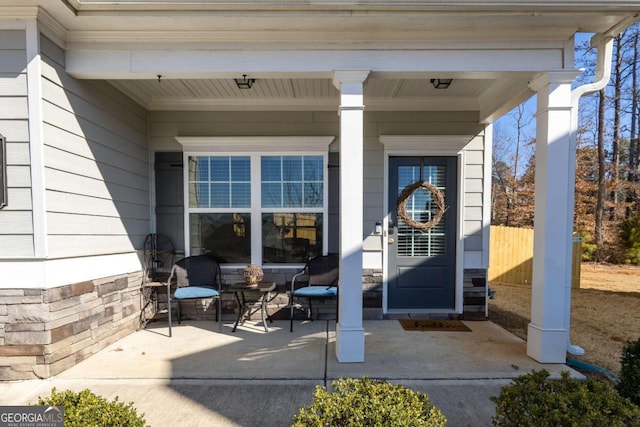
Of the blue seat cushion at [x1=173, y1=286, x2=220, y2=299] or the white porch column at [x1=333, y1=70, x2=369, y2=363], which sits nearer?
the white porch column at [x1=333, y1=70, x2=369, y2=363]

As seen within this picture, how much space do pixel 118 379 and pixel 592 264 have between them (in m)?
11.2

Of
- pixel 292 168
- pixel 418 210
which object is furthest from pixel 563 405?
pixel 292 168

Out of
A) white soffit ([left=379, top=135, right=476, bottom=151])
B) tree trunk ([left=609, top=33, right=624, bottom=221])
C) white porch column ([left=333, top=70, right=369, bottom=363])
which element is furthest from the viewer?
tree trunk ([left=609, top=33, right=624, bottom=221])

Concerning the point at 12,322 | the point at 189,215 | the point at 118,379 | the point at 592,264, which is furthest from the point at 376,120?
the point at 592,264

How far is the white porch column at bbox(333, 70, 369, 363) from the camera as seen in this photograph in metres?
2.62

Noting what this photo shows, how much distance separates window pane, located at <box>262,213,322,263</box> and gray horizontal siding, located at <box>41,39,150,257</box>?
144 centimetres

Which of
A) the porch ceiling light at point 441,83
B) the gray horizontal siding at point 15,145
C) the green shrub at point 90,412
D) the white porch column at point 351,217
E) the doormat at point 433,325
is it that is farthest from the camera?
the doormat at point 433,325

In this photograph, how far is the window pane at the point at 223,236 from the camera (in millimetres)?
3898

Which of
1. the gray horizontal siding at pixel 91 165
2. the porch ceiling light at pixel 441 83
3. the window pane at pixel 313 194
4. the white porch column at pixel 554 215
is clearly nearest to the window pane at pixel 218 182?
the gray horizontal siding at pixel 91 165

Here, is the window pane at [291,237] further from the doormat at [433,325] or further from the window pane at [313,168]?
the doormat at [433,325]

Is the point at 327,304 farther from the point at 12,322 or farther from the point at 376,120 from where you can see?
the point at 12,322

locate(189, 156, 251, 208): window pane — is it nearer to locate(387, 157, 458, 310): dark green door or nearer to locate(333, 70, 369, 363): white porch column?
locate(333, 70, 369, 363): white porch column

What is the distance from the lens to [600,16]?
2406 millimetres

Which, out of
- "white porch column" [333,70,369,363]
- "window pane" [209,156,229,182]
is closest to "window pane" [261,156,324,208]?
"window pane" [209,156,229,182]
